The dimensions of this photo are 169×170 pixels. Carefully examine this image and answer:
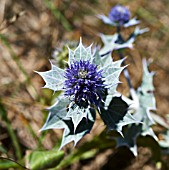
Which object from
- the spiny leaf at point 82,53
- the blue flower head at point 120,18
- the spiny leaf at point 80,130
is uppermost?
the blue flower head at point 120,18

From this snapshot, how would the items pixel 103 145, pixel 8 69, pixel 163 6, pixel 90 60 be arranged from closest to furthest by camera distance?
pixel 90 60, pixel 103 145, pixel 8 69, pixel 163 6

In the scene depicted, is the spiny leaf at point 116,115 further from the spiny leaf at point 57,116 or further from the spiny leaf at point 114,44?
the spiny leaf at point 114,44

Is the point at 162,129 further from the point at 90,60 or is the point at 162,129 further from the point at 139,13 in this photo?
the point at 139,13

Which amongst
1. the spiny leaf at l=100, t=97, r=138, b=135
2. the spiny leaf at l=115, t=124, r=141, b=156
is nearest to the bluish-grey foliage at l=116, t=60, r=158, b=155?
the spiny leaf at l=115, t=124, r=141, b=156

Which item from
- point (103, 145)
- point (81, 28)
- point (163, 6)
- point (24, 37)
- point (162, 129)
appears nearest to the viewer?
point (103, 145)

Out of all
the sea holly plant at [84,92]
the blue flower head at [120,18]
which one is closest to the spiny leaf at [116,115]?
the sea holly plant at [84,92]

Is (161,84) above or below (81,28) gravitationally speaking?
below

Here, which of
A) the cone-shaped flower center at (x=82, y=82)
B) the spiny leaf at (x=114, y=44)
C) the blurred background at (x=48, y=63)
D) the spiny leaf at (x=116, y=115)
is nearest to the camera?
the cone-shaped flower center at (x=82, y=82)

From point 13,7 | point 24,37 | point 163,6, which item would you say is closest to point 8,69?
point 24,37
